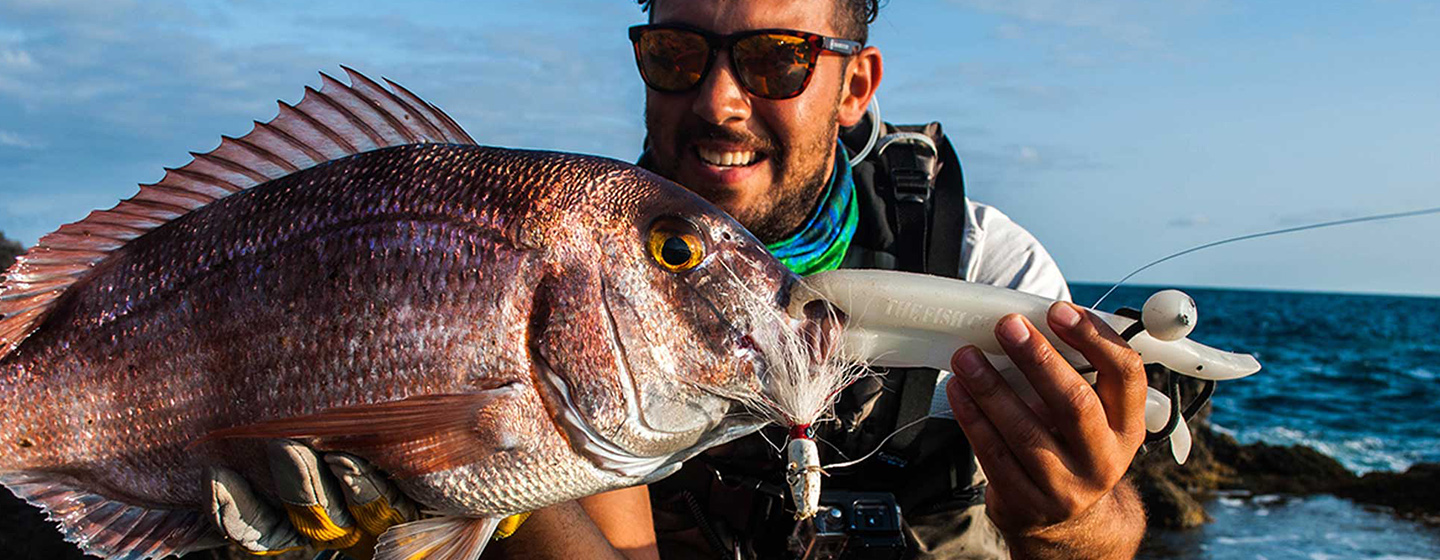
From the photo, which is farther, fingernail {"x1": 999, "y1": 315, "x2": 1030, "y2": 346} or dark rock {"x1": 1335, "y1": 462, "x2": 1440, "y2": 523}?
dark rock {"x1": 1335, "y1": 462, "x2": 1440, "y2": 523}

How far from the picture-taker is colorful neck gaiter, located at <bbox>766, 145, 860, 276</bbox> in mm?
3408

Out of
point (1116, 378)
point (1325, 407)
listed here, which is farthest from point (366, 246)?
point (1325, 407)

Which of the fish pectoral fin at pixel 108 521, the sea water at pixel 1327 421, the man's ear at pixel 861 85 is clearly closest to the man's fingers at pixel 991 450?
the fish pectoral fin at pixel 108 521

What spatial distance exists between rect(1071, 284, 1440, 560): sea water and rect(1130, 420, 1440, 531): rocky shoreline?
0.24 meters

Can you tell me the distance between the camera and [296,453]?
78.0 inches

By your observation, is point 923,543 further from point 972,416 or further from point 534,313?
point 534,313

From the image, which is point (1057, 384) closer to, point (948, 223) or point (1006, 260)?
point (948, 223)

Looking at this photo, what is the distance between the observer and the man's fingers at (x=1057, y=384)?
1.97 metres

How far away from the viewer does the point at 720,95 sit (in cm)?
326

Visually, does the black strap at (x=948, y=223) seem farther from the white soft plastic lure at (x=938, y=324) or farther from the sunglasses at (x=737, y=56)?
the white soft plastic lure at (x=938, y=324)

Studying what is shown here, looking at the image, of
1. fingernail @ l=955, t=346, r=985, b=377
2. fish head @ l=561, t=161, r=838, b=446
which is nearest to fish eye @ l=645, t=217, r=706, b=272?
fish head @ l=561, t=161, r=838, b=446

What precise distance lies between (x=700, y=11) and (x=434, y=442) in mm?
1904

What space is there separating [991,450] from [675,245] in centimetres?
91

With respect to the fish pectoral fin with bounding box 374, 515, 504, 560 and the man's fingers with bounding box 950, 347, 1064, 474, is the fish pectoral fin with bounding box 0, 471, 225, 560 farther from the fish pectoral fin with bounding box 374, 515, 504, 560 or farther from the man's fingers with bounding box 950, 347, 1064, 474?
the man's fingers with bounding box 950, 347, 1064, 474
